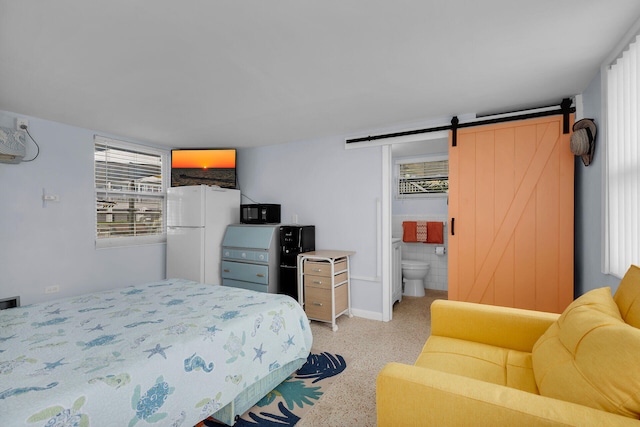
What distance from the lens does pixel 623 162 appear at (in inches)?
77.2

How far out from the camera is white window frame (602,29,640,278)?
1.80 metres

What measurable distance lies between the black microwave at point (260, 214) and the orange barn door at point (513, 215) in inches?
92.9

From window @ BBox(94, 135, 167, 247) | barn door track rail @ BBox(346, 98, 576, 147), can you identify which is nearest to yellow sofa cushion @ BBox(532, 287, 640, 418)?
barn door track rail @ BBox(346, 98, 576, 147)

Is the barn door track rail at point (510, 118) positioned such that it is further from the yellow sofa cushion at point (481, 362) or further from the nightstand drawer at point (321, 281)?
the yellow sofa cushion at point (481, 362)

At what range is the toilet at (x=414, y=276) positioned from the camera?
459 cm

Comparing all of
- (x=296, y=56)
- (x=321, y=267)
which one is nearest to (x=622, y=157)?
(x=296, y=56)

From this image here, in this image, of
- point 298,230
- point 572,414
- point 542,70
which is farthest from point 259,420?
point 542,70

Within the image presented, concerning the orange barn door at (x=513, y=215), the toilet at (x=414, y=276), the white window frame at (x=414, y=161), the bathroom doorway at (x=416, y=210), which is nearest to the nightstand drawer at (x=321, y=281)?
the bathroom doorway at (x=416, y=210)

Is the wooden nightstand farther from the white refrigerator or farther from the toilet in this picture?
the white refrigerator

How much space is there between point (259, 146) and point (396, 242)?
2.58m

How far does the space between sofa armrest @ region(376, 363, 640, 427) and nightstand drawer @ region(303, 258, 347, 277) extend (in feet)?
7.57

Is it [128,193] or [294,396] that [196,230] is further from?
[294,396]

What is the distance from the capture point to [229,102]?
2.91m

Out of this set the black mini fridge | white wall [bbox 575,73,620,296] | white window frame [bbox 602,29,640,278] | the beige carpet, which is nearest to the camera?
white window frame [bbox 602,29,640,278]
